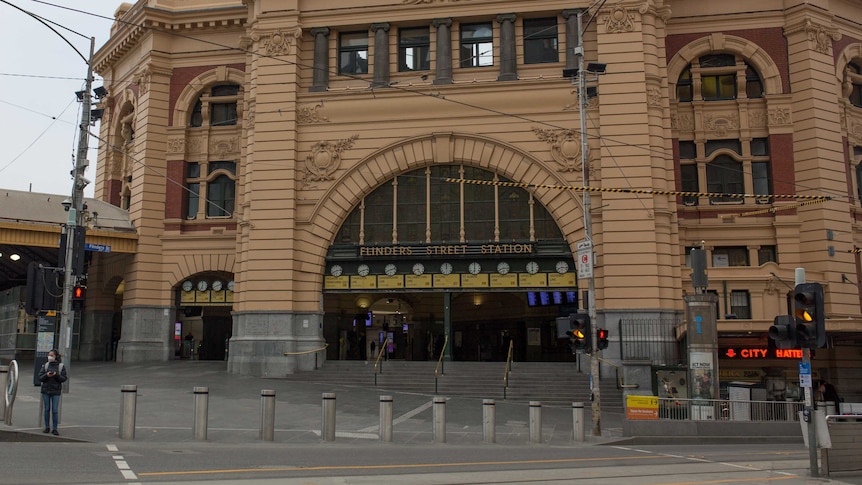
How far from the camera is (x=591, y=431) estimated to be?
2216cm

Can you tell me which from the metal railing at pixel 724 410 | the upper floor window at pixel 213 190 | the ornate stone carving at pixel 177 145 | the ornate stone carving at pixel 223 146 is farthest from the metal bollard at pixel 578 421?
the ornate stone carving at pixel 177 145

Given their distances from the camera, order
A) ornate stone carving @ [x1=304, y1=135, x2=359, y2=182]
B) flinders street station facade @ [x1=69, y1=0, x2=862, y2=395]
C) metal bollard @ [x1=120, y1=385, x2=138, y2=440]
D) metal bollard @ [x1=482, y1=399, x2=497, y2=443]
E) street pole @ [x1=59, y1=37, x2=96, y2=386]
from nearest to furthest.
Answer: metal bollard @ [x1=120, y1=385, x2=138, y2=440] < metal bollard @ [x1=482, y1=399, x2=497, y2=443] < street pole @ [x1=59, y1=37, x2=96, y2=386] < flinders street station facade @ [x1=69, y1=0, x2=862, y2=395] < ornate stone carving @ [x1=304, y1=135, x2=359, y2=182]

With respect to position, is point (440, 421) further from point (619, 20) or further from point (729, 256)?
point (729, 256)

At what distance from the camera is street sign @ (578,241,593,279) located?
22.6 m

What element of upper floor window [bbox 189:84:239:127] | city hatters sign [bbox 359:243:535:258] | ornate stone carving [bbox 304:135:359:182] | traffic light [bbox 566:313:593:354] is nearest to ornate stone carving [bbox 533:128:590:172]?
city hatters sign [bbox 359:243:535:258]

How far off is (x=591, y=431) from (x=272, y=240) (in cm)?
1757

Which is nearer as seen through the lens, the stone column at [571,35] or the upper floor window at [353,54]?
the stone column at [571,35]

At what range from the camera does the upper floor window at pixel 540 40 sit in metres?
34.5

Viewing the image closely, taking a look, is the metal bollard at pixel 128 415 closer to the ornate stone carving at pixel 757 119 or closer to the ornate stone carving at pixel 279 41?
the ornate stone carving at pixel 279 41

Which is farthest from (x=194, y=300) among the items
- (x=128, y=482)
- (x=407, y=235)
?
(x=128, y=482)

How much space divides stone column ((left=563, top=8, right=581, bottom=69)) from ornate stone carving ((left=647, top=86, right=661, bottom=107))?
3396 millimetres

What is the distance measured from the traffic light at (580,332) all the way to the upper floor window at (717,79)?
63.7 feet

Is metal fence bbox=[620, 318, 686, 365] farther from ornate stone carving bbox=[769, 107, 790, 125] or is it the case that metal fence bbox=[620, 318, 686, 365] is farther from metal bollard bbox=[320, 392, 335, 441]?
metal bollard bbox=[320, 392, 335, 441]

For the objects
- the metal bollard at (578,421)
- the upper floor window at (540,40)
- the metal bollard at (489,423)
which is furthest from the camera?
the upper floor window at (540,40)
